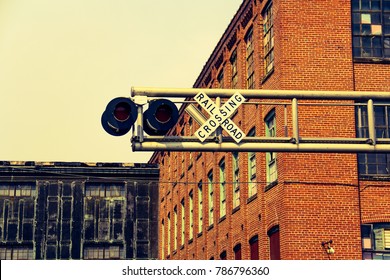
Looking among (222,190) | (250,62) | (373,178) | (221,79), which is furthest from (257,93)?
(221,79)

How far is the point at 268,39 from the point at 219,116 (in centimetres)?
1416

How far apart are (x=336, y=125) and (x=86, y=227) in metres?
35.8

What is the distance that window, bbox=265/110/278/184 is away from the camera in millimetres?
26875

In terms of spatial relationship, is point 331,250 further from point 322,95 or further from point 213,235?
point 213,235

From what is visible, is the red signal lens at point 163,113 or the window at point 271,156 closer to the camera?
the red signal lens at point 163,113

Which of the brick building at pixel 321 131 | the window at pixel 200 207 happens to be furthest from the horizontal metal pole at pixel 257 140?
the window at pixel 200 207

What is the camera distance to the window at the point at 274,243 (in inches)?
1016

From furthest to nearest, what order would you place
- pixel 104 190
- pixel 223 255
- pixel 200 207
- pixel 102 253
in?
pixel 104 190 → pixel 102 253 → pixel 200 207 → pixel 223 255

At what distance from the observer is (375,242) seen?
24.8 meters

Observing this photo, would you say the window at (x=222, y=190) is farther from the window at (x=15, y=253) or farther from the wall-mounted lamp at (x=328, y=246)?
the window at (x=15, y=253)

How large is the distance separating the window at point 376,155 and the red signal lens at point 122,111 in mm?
12652

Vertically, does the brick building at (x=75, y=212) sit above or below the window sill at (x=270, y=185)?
above

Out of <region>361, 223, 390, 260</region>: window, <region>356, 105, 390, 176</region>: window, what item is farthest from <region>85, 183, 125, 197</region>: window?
<region>361, 223, 390, 260</region>: window

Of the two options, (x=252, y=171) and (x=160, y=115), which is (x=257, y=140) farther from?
(x=252, y=171)
